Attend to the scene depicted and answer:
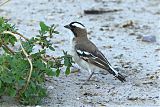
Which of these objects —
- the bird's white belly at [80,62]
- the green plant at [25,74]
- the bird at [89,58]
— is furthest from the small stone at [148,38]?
the green plant at [25,74]

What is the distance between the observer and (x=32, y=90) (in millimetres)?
6824

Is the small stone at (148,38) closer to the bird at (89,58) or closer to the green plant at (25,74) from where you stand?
the bird at (89,58)

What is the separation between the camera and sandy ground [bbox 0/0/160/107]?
7430 mm

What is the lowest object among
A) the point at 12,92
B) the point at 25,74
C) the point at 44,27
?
the point at 12,92

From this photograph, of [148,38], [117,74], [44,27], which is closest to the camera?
[44,27]

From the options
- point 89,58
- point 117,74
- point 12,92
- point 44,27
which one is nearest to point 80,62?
point 89,58

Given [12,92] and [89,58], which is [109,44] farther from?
[12,92]

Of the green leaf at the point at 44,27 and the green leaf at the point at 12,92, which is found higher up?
the green leaf at the point at 44,27

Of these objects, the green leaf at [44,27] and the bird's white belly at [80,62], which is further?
the bird's white belly at [80,62]

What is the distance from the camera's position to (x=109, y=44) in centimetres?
1005

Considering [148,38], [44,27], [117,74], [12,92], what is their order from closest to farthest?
1. [12,92]
2. [44,27]
3. [117,74]
4. [148,38]

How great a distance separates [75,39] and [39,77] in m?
1.80

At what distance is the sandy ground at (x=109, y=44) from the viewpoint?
24.4 feet

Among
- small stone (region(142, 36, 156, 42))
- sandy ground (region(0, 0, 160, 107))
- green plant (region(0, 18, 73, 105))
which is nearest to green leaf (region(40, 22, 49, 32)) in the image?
green plant (region(0, 18, 73, 105))
